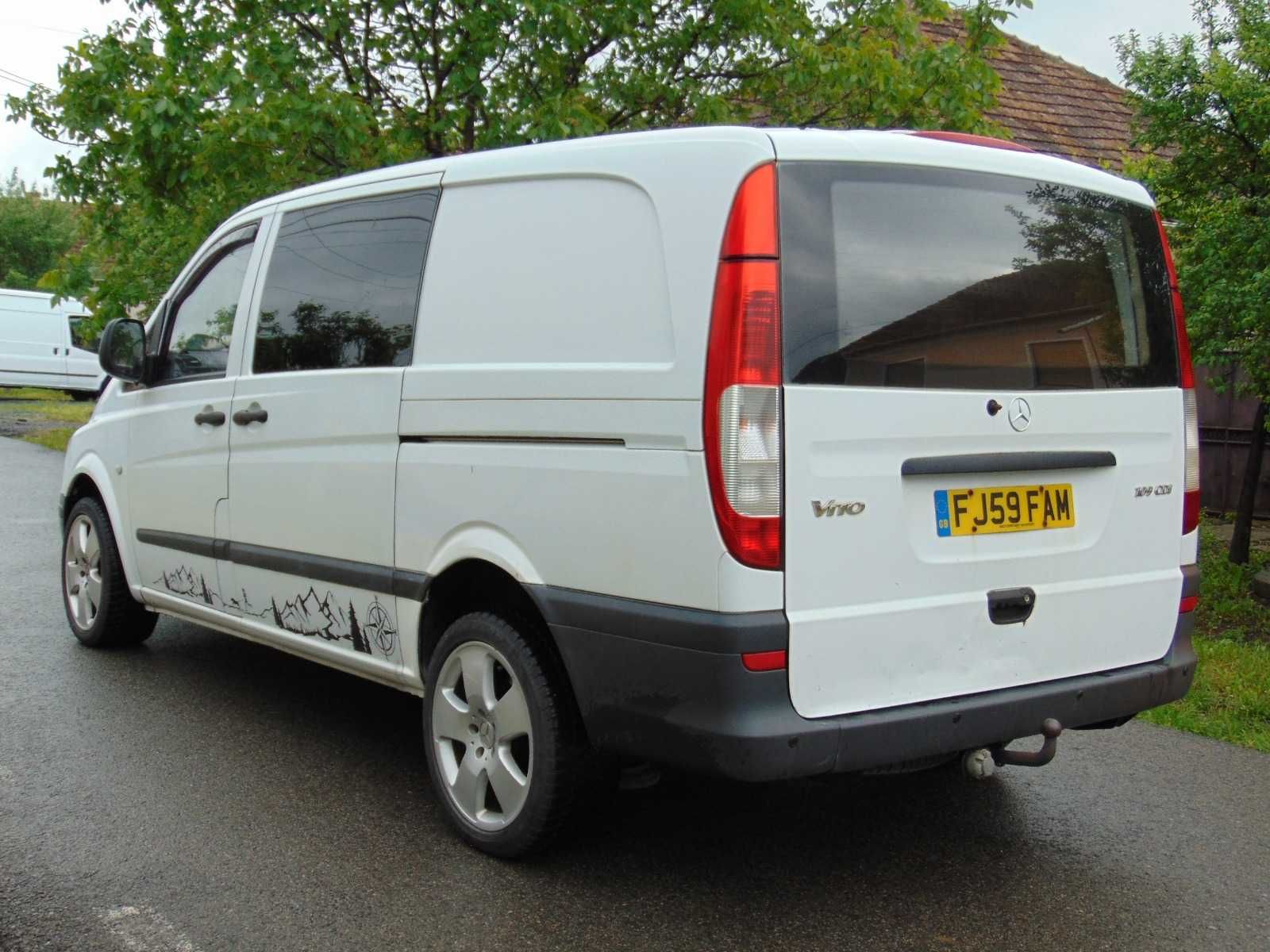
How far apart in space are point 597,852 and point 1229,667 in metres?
3.64

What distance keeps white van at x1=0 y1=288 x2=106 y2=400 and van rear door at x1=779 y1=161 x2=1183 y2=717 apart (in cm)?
2829

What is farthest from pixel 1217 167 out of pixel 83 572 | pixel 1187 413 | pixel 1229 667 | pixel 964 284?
pixel 83 572

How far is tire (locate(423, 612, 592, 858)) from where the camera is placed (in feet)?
12.0

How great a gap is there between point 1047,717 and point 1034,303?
110cm

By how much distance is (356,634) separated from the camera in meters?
4.46

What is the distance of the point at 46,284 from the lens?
10.9m

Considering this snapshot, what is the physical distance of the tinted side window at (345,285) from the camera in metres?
4.23

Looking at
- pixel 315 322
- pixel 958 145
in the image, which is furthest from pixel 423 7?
pixel 958 145

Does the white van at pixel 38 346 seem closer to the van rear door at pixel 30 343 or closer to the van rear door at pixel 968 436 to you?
A: the van rear door at pixel 30 343

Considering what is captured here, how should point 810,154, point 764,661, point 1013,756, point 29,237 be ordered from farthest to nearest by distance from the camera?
point 29,237 → point 1013,756 → point 810,154 → point 764,661

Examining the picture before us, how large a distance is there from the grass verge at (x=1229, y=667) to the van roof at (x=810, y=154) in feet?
8.07

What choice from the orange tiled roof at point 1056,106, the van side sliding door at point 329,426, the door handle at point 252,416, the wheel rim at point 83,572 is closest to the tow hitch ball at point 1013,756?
the van side sliding door at point 329,426

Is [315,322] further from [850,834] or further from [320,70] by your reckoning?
[320,70]

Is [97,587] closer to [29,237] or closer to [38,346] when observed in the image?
[38,346]
